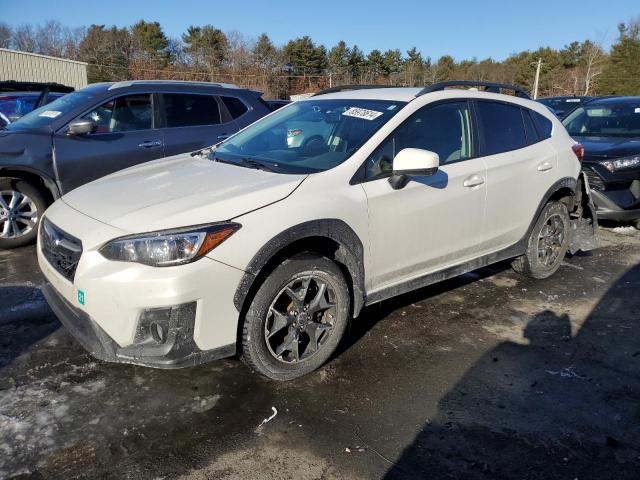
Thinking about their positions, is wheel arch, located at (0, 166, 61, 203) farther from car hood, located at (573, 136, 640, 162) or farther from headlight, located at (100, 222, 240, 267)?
car hood, located at (573, 136, 640, 162)

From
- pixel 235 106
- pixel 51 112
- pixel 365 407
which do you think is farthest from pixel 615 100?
pixel 51 112

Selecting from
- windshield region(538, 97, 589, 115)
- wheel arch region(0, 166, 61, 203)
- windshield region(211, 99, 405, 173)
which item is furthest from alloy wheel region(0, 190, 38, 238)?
windshield region(538, 97, 589, 115)

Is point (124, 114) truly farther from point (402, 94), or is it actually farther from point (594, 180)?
point (594, 180)

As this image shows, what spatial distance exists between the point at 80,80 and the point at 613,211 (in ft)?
110

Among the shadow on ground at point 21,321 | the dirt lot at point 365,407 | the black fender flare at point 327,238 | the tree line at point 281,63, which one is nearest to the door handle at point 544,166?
the dirt lot at point 365,407

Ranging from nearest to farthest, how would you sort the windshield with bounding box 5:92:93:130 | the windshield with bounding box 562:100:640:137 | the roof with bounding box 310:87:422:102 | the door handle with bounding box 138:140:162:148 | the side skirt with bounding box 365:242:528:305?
the side skirt with bounding box 365:242:528:305 → the roof with bounding box 310:87:422:102 → the windshield with bounding box 5:92:93:130 → the door handle with bounding box 138:140:162:148 → the windshield with bounding box 562:100:640:137

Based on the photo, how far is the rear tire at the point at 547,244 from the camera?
15.9ft

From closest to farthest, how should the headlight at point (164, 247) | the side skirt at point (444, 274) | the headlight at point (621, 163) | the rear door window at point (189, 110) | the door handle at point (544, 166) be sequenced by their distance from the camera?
1. the headlight at point (164, 247)
2. the side skirt at point (444, 274)
3. the door handle at point (544, 166)
4. the rear door window at point (189, 110)
5. the headlight at point (621, 163)

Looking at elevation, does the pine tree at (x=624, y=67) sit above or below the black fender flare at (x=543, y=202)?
above

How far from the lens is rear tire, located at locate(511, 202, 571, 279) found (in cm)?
485

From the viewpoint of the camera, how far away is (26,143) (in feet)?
18.0

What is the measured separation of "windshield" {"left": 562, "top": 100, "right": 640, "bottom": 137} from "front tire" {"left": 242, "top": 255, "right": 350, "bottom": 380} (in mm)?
6214

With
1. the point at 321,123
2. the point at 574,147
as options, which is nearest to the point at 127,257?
the point at 321,123

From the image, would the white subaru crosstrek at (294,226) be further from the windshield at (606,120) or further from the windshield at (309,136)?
the windshield at (606,120)
